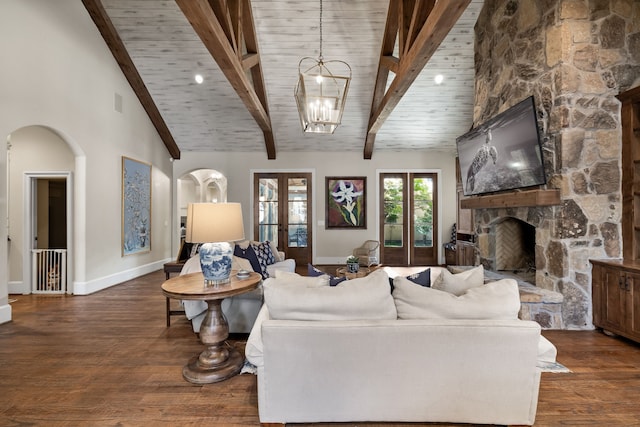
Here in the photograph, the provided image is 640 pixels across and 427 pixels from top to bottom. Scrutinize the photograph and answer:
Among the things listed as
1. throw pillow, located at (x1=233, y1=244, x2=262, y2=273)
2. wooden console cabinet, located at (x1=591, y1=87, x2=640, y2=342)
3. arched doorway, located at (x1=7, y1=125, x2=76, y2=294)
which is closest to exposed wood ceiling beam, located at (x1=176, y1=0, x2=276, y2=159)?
throw pillow, located at (x1=233, y1=244, x2=262, y2=273)

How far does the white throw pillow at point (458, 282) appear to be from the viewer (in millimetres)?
2154

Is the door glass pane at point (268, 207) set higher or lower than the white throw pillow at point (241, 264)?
higher

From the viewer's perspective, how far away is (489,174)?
4.25 m

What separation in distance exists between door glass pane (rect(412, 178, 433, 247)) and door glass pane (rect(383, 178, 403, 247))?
378 mm

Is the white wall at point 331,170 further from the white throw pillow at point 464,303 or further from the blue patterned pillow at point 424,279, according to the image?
the white throw pillow at point 464,303

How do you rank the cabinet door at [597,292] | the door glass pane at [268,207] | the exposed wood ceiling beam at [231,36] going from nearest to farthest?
the exposed wood ceiling beam at [231,36] → the cabinet door at [597,292] → the door glass pane at [268,207]

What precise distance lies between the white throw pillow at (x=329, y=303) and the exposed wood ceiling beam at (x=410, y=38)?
2.35m

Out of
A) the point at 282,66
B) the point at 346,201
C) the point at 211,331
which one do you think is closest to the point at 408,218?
the point at 346,201

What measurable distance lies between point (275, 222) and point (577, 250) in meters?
5.97

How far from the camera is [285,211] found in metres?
7.70

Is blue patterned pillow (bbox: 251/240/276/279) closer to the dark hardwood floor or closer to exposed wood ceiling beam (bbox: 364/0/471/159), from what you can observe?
the dark hardwood floor

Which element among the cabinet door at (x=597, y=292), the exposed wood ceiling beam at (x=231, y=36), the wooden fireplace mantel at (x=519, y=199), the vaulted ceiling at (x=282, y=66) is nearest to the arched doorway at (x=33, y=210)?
the vaulted ceiling at (x=282, y=66)

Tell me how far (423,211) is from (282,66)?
478cm

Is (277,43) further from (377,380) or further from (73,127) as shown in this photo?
(377,380)
